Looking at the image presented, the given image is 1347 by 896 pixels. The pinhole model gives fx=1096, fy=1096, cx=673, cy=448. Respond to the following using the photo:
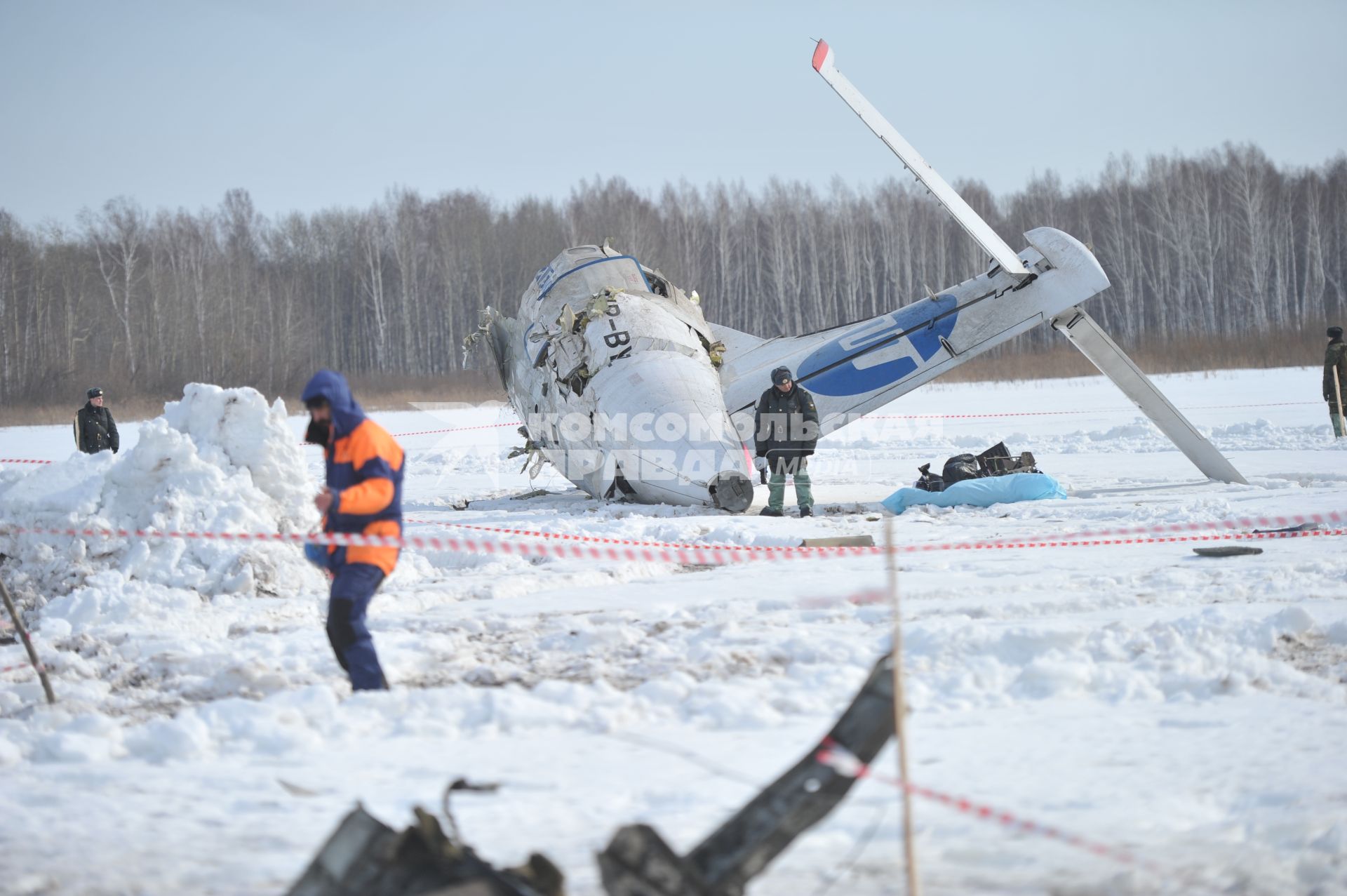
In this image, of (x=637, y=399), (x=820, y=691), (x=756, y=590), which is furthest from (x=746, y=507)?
(x=820, y=691)

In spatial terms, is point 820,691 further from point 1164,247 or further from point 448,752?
point 1164,247

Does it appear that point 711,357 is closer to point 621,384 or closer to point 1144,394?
point 621,384

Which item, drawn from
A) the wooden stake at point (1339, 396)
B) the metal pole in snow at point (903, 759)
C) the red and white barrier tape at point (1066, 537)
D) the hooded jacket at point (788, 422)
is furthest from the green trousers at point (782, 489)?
the wooden stake at point (1339, 396)

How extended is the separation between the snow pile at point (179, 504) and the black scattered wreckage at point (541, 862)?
484 cm

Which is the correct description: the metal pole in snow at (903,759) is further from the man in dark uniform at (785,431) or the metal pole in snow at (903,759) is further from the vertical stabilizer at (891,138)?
the vertical stabilizer at (891,138)

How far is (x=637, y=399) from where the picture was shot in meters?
11.7

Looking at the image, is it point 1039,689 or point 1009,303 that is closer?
point 1039,689

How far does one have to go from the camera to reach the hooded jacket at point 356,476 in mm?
4691

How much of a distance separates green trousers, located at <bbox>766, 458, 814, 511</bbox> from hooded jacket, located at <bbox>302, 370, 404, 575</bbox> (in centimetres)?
657

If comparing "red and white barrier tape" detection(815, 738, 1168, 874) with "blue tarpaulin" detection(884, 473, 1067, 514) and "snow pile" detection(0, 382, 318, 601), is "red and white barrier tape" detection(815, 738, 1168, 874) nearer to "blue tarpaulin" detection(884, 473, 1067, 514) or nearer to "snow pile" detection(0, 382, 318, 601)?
"snow pile" detection(0, 382, 318, 601)

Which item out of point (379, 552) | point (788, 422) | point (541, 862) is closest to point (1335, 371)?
point (788, 422)

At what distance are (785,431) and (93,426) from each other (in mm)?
8421

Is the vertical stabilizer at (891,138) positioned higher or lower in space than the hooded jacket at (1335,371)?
higher

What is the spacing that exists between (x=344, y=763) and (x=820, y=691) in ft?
6.55
